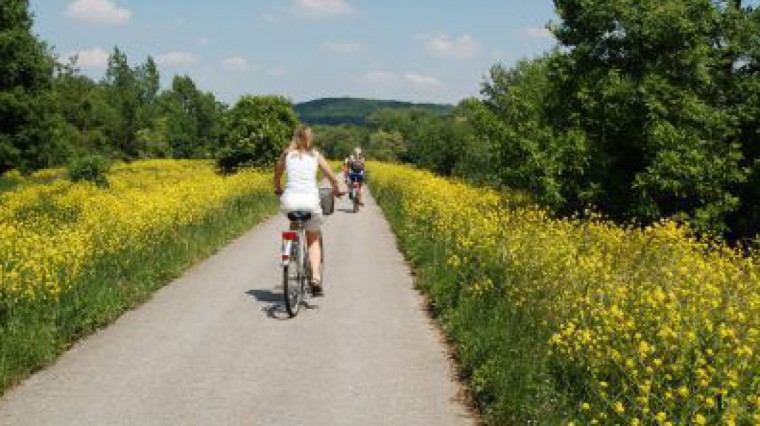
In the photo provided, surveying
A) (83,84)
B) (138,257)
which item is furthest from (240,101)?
(83,84)

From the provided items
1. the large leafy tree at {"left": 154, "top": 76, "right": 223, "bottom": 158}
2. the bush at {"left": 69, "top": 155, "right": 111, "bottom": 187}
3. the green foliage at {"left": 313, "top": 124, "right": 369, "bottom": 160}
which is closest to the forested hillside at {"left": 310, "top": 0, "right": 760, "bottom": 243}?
the bush at {"left": 69, "top": 155, "right": 111, "bottom": 187}

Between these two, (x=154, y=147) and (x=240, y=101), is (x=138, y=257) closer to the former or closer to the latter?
(x=240, y=101)

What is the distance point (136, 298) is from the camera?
30.4 feet

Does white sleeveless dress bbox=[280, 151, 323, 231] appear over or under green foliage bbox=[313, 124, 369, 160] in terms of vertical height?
under

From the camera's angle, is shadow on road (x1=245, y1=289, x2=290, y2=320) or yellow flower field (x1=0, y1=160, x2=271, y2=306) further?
shadow on road (x1=245, y1=289, x2=290, y2=320)

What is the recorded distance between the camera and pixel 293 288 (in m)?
8.65

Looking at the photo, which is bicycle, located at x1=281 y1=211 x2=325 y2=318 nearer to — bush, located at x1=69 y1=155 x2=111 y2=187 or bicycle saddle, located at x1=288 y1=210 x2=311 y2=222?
bicycle saddle, located at x1=288 y1=210 x2=311 y2=222

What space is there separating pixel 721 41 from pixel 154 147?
82085mm

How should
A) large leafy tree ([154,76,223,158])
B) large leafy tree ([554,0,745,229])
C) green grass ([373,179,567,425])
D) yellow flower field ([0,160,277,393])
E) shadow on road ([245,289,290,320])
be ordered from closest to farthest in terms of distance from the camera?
1. green grass ([373,179,567,425])
2. yellow flower field ([0,160,277,393])
3. shadow on road ([245,289,290,320])
4. large leafy tree ([554,0,745,229])
5. large leafy tree ([154,76,223,158])

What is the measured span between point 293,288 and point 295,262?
16.2 inches

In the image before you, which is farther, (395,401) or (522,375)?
(395,401)

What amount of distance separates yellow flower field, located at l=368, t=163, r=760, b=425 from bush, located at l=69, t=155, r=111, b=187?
23.7 m

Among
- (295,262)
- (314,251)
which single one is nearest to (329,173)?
(314,251)

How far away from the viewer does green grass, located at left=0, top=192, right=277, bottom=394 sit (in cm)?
630
